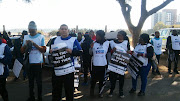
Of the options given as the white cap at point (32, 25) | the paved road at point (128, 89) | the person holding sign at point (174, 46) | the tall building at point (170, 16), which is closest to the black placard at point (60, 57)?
the white cap at point (32, 25)

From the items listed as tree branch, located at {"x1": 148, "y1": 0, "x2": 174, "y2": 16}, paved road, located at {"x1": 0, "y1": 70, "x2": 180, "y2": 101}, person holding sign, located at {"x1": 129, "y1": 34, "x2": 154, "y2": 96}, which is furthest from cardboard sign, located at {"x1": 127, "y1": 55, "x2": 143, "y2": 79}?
tree branch, located at {"x1": 148, "y1": 0, "x2": 174, "y2": 16}

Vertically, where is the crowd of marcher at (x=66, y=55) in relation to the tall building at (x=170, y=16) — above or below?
below

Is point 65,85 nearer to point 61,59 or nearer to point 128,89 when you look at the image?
point 61,59

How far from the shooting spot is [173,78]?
721cm

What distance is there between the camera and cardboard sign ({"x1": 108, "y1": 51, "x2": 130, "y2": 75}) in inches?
189

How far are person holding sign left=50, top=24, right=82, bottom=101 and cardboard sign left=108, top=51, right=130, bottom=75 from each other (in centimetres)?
132

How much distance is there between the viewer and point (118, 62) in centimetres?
482

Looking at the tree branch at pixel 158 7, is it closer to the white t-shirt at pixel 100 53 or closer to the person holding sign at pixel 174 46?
the person holding sign at pixel 174 46

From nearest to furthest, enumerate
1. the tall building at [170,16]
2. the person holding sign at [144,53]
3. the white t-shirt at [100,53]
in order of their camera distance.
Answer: the white t-shirt at [100,53] < the person holding sign at [144,53] < the tall building at [170,16]

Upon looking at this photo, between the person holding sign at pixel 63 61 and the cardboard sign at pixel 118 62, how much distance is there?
1324 mm

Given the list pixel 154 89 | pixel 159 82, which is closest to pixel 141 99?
pixel 154 89

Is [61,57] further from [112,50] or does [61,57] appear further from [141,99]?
[141,99]

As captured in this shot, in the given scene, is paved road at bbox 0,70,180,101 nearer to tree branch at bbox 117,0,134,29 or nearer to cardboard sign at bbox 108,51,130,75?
cardboard sign at bbox 108,51,130,75

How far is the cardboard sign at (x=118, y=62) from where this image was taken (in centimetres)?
479
